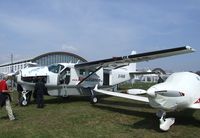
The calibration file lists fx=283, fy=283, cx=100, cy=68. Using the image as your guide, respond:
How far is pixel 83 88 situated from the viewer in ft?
57.5

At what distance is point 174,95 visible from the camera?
8.59m

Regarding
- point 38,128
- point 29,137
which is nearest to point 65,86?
point 38,128

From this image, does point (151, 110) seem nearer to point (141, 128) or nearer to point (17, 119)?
point (141, 128)

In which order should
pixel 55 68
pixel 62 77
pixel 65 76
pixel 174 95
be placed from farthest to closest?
pixel 65 76, pixel 62 77, pixel 55 68, pixel 174 95

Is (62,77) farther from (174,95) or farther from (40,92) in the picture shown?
(174,95)

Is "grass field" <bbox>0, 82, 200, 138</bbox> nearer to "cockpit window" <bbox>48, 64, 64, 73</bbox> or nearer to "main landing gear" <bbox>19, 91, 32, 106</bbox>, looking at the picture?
"main landing gear" <bbox>19, 91, 32, 106</bbox>

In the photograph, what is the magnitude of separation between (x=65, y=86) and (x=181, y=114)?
7.41 meters

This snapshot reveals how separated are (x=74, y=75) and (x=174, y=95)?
9.31m

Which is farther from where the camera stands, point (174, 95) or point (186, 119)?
point (186, 119)

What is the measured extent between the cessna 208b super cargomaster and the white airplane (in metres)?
4.05

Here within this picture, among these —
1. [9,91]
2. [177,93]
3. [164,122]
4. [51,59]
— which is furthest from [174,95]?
[51,59]

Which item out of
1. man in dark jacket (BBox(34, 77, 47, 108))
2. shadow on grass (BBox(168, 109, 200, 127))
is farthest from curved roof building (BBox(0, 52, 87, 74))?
shadow on grass (BBox(168, 109, 200, 127))

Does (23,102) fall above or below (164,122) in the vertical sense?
below

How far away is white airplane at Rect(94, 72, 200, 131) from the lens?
27.9 ft
